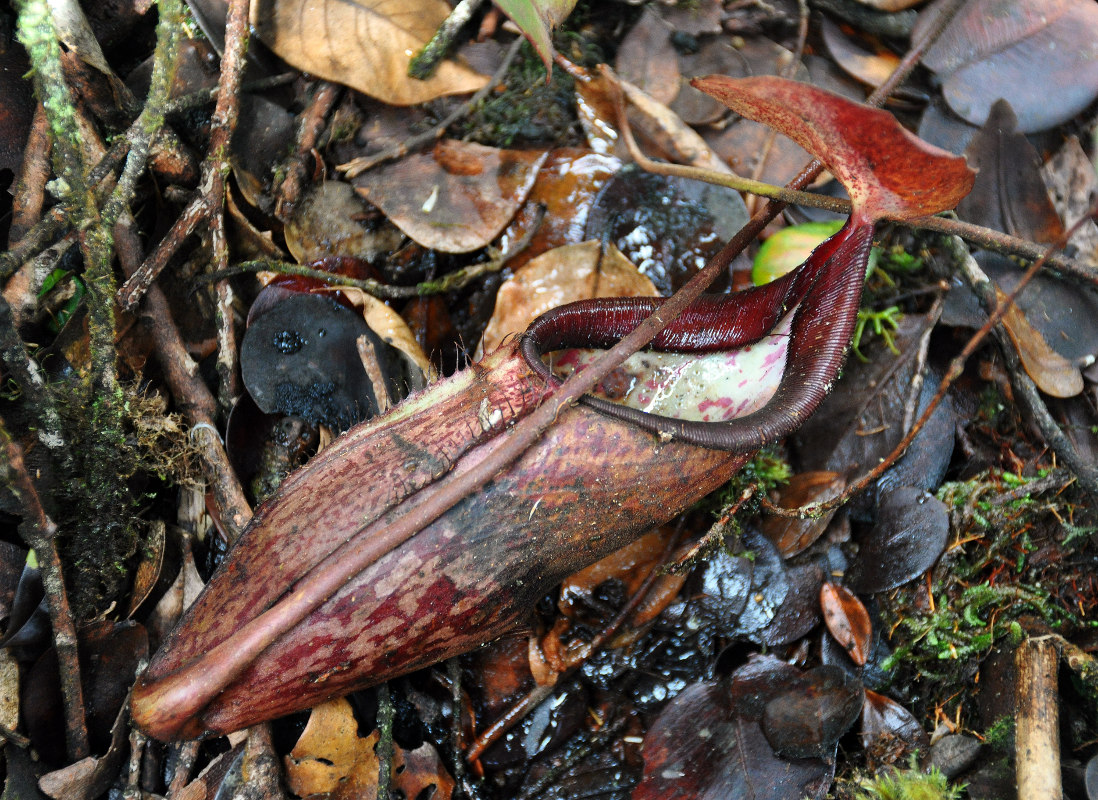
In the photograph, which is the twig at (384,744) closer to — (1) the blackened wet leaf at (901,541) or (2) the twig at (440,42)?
(1) the blackened wet leaf at (901,541)

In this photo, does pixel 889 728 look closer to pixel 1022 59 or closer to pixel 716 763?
pixel 716 763

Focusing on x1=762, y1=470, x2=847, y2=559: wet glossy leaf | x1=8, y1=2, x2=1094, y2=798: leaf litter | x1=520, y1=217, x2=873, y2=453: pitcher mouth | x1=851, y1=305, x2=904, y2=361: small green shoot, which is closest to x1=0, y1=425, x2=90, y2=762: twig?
x1=8, y1=2, x2=1094, y2=798: leaf litter

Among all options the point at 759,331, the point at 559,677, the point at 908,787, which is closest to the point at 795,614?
the point at 908,787

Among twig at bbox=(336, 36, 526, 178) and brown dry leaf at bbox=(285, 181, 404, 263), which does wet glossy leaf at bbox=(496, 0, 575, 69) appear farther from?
brown dry leaf at bbox=(285, 181, 404, 263)

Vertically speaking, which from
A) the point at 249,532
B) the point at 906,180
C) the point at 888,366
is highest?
the point at 906,180

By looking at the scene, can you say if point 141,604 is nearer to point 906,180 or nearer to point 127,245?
point 127,245

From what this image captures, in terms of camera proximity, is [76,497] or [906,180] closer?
[906,180]

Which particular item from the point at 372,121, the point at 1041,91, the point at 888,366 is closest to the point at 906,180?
the point at 888,366
